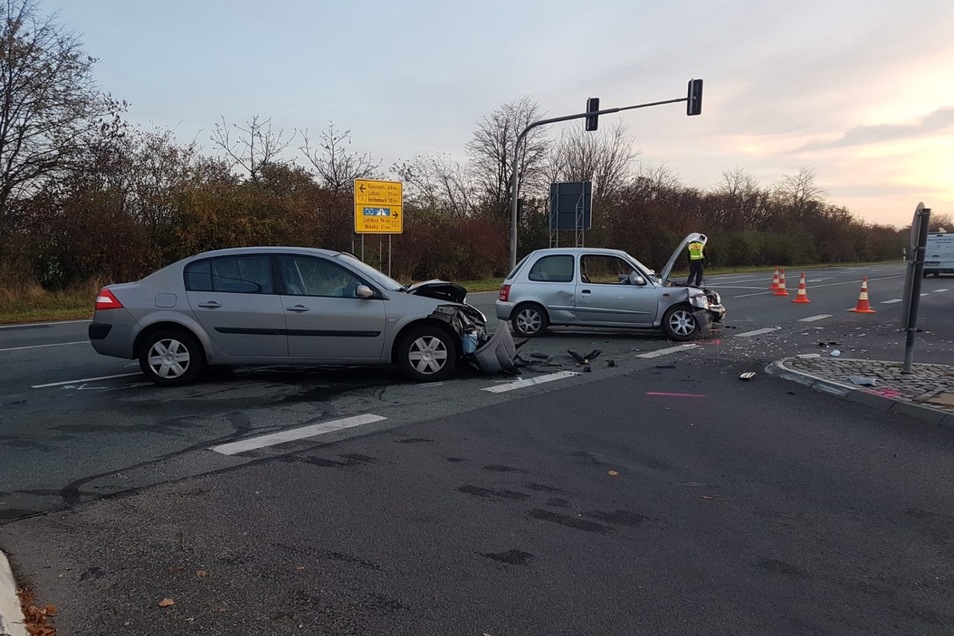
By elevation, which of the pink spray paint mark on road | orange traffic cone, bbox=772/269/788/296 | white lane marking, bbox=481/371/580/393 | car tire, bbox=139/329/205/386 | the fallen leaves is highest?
orange traffic cone, bbox=772/269/788/296

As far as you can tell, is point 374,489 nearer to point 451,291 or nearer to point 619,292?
point 451,291

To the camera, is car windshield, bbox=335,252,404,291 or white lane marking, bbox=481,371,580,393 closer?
white lane marking, bbox=481,371,580,393

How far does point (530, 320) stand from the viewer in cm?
1266

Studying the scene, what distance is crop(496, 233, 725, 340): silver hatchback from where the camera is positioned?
1222 cm

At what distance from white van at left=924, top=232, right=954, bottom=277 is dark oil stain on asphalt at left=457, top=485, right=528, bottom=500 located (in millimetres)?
41120

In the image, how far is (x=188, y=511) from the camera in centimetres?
435

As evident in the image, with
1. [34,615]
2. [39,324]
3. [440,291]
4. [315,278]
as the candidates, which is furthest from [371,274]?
[39,324]

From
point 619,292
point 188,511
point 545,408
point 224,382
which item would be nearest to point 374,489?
point 188,511

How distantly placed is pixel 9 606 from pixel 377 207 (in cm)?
2172

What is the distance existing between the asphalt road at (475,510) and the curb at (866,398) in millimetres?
271

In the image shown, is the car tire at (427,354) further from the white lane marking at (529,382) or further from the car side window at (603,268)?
the car side window at (603,268)

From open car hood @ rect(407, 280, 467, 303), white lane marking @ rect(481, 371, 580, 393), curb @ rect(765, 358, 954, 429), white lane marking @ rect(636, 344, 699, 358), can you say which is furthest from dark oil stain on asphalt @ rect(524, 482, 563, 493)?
white lane marking @ rect(636, 344, 699, 358)

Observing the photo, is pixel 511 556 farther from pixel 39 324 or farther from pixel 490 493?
pixel 39 324

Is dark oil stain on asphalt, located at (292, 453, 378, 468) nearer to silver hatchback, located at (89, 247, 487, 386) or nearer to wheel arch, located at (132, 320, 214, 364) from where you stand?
silver hatchback, located at (89, 247, 487, 386)
